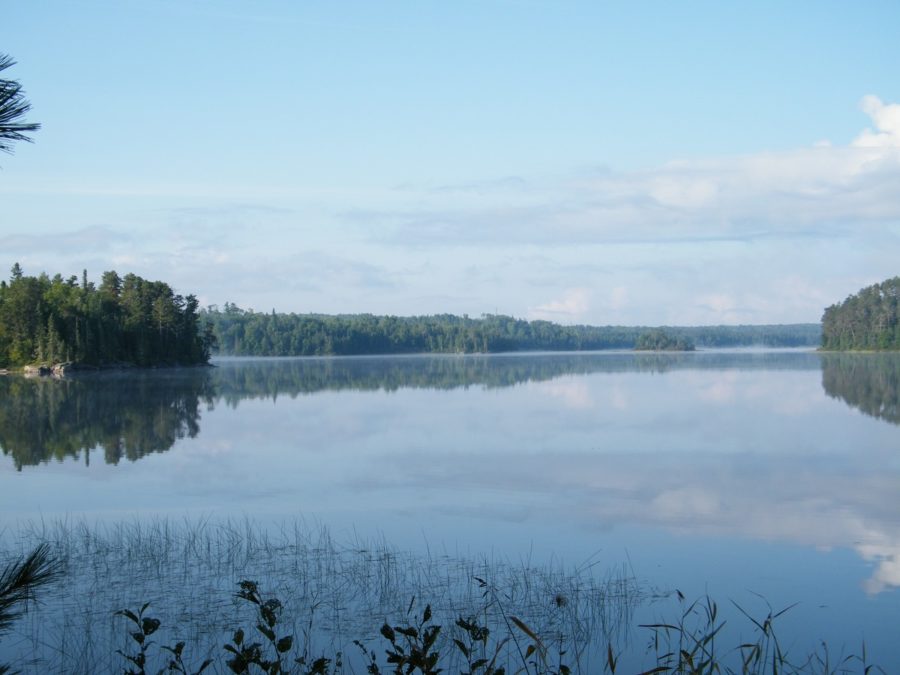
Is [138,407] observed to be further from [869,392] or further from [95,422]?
[869,392]

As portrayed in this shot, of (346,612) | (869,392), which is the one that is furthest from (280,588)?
(869,392)

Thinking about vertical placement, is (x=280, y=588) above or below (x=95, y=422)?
below

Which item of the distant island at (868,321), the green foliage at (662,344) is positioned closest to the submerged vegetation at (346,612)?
the distant island at (868,321)

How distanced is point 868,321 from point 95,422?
10933 cm

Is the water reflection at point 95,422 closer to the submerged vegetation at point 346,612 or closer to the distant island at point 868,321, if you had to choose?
the submerged vegetation at point 346,612

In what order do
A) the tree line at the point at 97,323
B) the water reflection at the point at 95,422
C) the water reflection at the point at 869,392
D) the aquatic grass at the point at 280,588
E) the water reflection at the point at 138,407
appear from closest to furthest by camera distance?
the aquatic grass at the point at 280,588, the water reflection at the point at 95,422, the water reflection at the point at 138,407, the water reflection at the point at 869,392, the tree line at the point at 97,323

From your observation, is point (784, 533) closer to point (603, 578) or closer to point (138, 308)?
point (603, 578)

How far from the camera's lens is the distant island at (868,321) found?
364ft

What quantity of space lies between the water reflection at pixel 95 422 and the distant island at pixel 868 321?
95316 millimetres

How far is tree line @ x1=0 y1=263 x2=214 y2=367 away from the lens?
7169cm

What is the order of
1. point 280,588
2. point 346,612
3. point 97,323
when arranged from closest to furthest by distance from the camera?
point 346,612, point 280,588, point 97,323

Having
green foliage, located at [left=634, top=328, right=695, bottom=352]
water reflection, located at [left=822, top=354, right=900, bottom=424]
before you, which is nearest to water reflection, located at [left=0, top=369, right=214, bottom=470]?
water reflection, located at [left=822, top=354, right=900, bottom=424]

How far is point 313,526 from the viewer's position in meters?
11.8

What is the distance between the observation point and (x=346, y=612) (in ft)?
26.1
